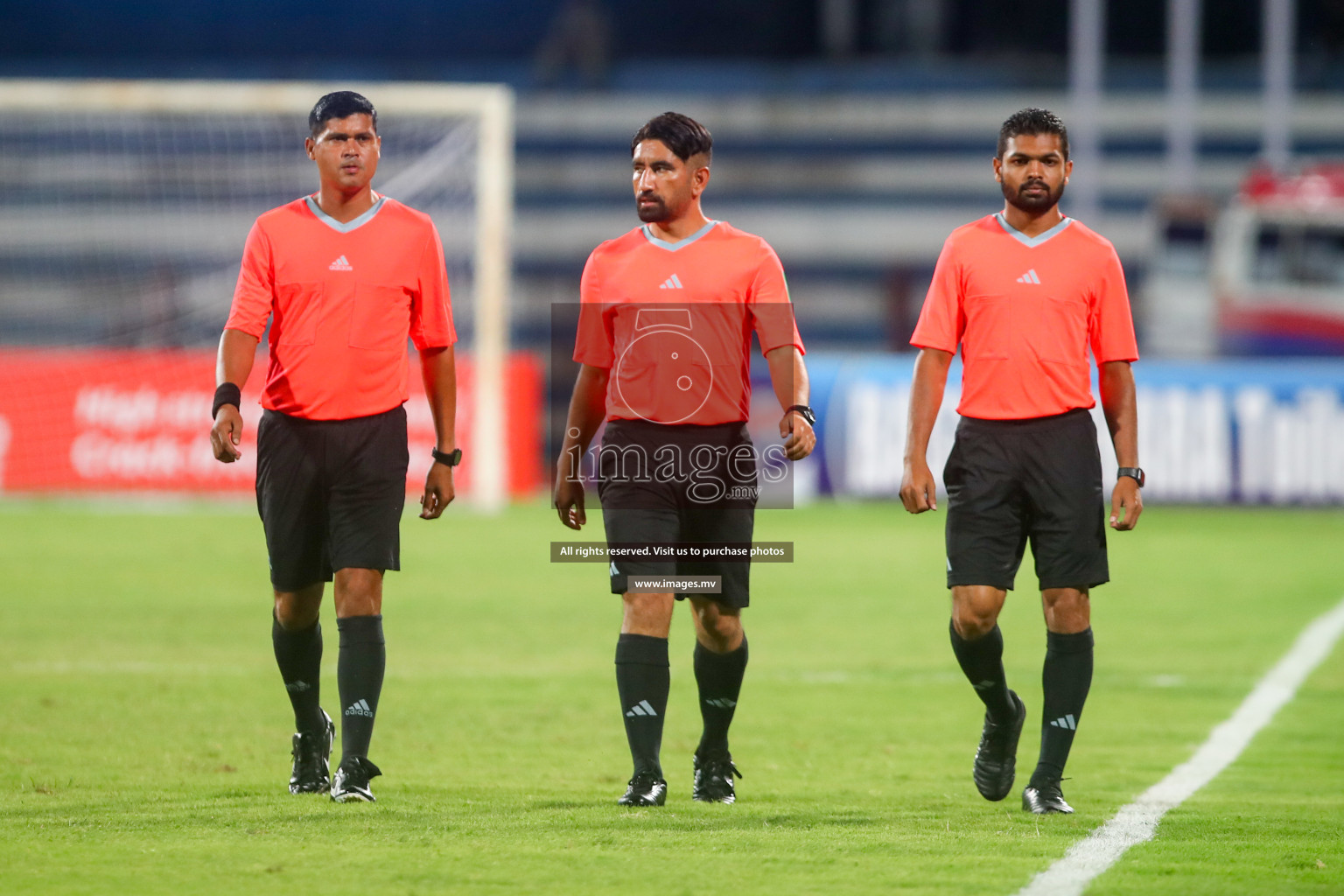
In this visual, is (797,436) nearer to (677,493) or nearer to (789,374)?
(789,374)

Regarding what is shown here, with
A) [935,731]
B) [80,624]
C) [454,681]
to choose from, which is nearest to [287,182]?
[80,624]

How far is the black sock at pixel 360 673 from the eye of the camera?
5148 millimetres

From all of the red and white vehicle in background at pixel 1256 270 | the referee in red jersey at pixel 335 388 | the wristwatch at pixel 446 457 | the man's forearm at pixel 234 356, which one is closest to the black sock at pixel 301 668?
the referee in red jersey at pixel 335 388

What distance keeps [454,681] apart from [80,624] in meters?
2.78

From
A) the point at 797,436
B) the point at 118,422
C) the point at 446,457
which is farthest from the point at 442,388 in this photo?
the point at 118,422

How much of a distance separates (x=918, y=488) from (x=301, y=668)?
6.23ft

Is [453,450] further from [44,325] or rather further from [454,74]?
[454,74]

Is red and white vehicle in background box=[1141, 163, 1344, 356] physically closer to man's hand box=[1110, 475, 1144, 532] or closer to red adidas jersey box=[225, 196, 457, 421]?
man's hand box=[1110, 475, 1144, 532]

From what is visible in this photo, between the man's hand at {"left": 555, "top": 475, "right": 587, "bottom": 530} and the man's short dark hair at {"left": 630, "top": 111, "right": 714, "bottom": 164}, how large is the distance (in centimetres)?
99

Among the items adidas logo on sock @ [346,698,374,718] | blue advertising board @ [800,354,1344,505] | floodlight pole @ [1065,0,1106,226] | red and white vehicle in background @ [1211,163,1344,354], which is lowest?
adidas logo on sock @ [346,698,374,718]

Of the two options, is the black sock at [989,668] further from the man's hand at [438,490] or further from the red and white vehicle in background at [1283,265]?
the red and white vehicle in background at [1283,265]

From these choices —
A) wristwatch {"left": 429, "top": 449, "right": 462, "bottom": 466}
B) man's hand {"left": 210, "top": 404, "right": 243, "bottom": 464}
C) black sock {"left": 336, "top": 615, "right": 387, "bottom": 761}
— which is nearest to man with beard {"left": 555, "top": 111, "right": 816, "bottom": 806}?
wristwatch {"left": 429, "top": 449, "right": 462, "bottom": 466}

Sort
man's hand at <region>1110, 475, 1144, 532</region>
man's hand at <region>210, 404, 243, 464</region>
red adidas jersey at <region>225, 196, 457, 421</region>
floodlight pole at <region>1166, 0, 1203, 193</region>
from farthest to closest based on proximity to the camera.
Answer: floodlight pole at <region>1166, 0, 1203, 193</region>
red adidas jersey at <region>225, 196, 457, 421</region>
man's hand at <region>210, 404, 243, 464</region>
man's hand at <region>1110, 475, 1144, 532</region>

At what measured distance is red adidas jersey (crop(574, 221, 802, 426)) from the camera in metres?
5.18
